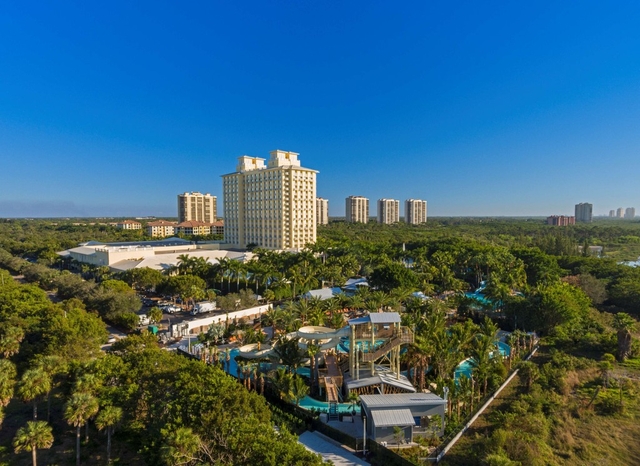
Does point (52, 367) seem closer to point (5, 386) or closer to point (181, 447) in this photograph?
point (5, 386)

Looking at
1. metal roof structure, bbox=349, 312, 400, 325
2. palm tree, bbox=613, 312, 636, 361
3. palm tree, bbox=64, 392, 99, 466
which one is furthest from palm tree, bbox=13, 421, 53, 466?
palm tree, bbox=613, 312, 636, 361

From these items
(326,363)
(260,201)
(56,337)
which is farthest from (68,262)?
(326,363)

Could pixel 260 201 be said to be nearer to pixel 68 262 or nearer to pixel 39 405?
pixel 68 262

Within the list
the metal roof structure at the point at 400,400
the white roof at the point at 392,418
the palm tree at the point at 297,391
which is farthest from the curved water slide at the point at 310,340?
the white roof at the point at 392,418

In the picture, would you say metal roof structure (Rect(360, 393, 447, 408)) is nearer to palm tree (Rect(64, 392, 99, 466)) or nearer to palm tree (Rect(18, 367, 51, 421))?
palm tree (Rect(64, 392, 99, 466))

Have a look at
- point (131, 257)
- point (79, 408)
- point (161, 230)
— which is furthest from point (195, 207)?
point (79, 408)

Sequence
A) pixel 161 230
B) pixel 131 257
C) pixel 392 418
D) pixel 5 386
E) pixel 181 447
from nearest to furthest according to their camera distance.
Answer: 1. pixel 181 447
2. pixel 5 386
3. pixel 392 418
4. pixel 131 257
5. pixel 161 230
